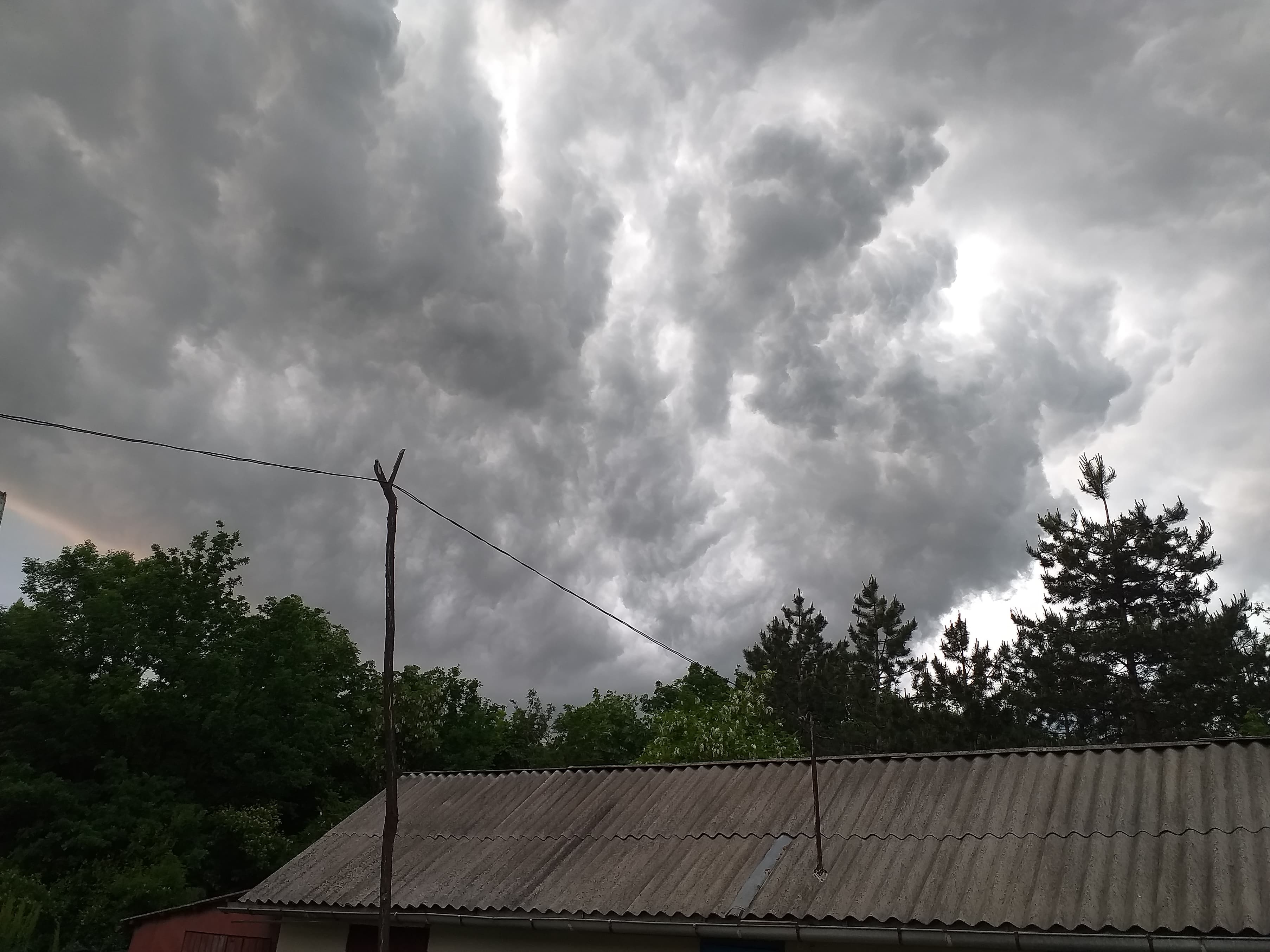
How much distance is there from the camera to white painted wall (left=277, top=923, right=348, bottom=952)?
1190 cm

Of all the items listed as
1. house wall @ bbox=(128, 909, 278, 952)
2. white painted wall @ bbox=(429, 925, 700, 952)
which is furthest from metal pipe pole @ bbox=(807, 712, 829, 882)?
house wall @ bbox=(128, 909, 278, 952)

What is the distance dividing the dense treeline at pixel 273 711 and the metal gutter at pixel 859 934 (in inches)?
606

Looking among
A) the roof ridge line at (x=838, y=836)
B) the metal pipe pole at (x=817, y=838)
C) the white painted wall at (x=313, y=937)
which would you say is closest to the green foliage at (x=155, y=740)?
the white painted wall at (x=313, y=937)

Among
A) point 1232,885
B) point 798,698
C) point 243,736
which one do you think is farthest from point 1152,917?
point 798,698

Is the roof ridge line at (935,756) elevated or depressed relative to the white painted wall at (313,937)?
elevated

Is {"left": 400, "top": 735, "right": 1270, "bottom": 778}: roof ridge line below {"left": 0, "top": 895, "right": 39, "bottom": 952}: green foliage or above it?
above

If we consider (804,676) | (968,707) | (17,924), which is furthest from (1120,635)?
(17,924)

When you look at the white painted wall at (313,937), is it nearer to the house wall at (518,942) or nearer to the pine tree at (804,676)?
the house wall at (518,942)

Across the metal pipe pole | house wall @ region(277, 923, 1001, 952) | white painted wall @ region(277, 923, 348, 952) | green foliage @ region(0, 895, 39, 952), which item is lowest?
green foliage @ region(0, 895, 39, 952)

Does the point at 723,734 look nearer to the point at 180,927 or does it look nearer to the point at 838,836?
the point at 180,927

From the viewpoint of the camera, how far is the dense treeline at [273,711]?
23.6 metres

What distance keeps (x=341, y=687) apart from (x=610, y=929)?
103 feet

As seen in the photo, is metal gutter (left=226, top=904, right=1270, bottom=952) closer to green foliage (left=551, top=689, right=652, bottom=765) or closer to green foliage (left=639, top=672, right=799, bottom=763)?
green foliage (left=639, top=672, right=799, bottom=763)

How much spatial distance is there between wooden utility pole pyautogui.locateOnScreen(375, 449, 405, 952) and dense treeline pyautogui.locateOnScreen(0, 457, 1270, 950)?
55.8 ft
